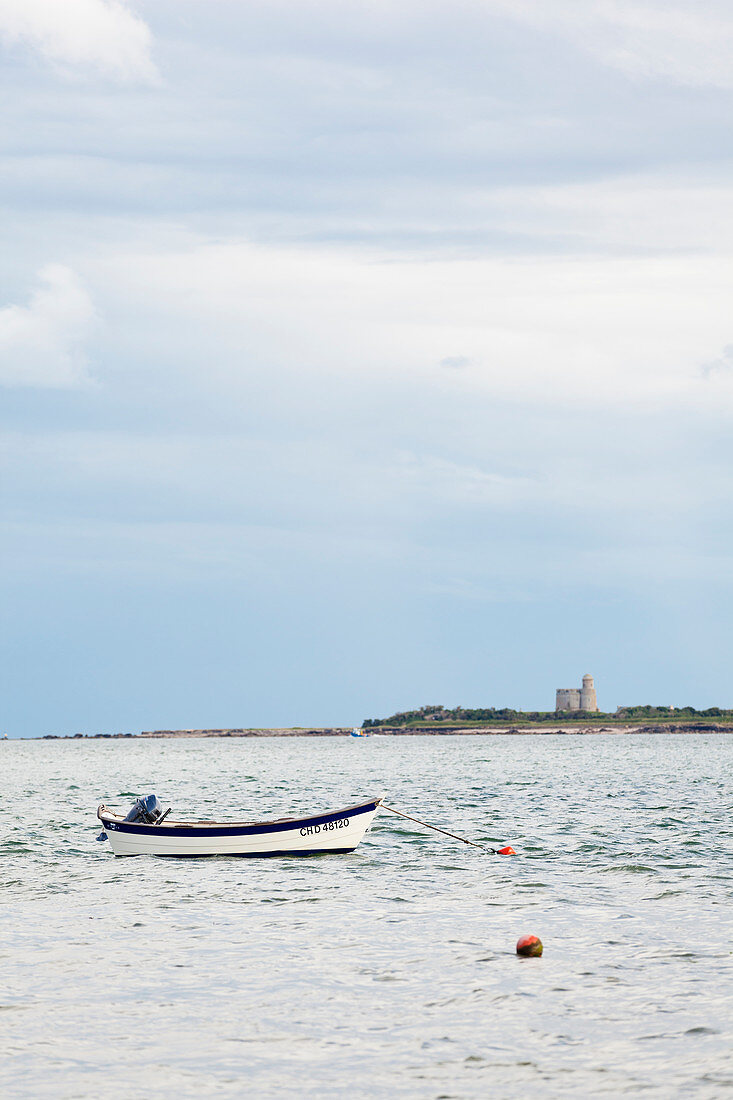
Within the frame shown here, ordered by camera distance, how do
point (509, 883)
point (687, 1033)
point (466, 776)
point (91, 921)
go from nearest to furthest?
point (687, 1033)
point (91, 921)
point (509, 883)
point (466, 776)

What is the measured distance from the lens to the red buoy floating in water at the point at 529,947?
23609 millimetres

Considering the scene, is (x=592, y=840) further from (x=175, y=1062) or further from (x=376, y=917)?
(x=175, y=1062)

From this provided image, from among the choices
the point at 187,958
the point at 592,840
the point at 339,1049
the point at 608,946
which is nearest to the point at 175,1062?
the point at 339,1049

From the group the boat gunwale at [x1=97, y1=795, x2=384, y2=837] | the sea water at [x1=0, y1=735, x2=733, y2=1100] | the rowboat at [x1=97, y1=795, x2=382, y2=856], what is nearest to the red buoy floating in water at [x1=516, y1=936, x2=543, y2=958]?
the sea water at [x1=0, y1=735, x2=733, y2=1100]

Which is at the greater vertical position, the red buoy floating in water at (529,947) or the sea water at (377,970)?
the red buoy floating in water at (529,947)

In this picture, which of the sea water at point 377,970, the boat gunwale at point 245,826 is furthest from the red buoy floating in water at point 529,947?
the boat gunwale at point 245,826

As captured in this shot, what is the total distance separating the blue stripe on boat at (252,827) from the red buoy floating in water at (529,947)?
45.0ft

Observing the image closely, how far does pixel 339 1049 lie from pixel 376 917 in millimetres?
11103

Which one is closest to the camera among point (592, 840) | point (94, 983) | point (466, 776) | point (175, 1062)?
point (175, 1062)

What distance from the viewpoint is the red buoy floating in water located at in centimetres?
2361

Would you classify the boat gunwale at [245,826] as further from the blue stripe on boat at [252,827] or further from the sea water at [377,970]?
the sea water at [377,970]

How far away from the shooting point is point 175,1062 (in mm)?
16719

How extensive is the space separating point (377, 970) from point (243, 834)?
15805 mm

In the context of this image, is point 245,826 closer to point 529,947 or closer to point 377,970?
point 377,970
